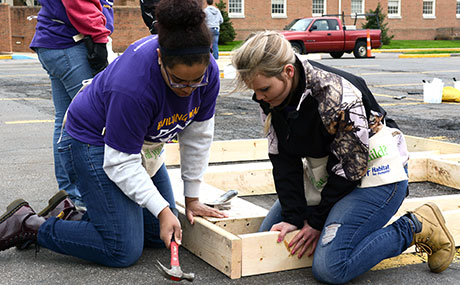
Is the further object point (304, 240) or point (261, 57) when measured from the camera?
point (304, 240)

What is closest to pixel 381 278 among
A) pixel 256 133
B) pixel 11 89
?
pixel 256 133

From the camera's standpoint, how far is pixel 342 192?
3.40 meters

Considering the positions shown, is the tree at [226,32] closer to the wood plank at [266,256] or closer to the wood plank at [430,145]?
the wood plank at [430,145]

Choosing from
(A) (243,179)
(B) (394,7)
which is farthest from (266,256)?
(B) (394,7)

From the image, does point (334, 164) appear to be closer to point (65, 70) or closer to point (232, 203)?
point (232, 203)

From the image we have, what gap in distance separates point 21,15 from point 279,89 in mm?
27621

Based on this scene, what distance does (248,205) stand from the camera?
4223 mm

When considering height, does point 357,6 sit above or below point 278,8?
above

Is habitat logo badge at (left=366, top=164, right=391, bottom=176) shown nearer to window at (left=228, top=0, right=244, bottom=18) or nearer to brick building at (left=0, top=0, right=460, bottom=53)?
brick building at (left=0, top=0, right=460, bottom=53)

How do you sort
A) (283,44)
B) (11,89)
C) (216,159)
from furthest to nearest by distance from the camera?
1. (11,89)
2. (216,159)
3. (283,44)

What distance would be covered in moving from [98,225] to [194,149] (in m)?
0.68

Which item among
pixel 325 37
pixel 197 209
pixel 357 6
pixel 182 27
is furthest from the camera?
pixel 357 6

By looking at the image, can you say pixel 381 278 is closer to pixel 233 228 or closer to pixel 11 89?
pixel 233 228

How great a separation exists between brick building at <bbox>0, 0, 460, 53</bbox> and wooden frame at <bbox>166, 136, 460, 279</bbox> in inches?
919
